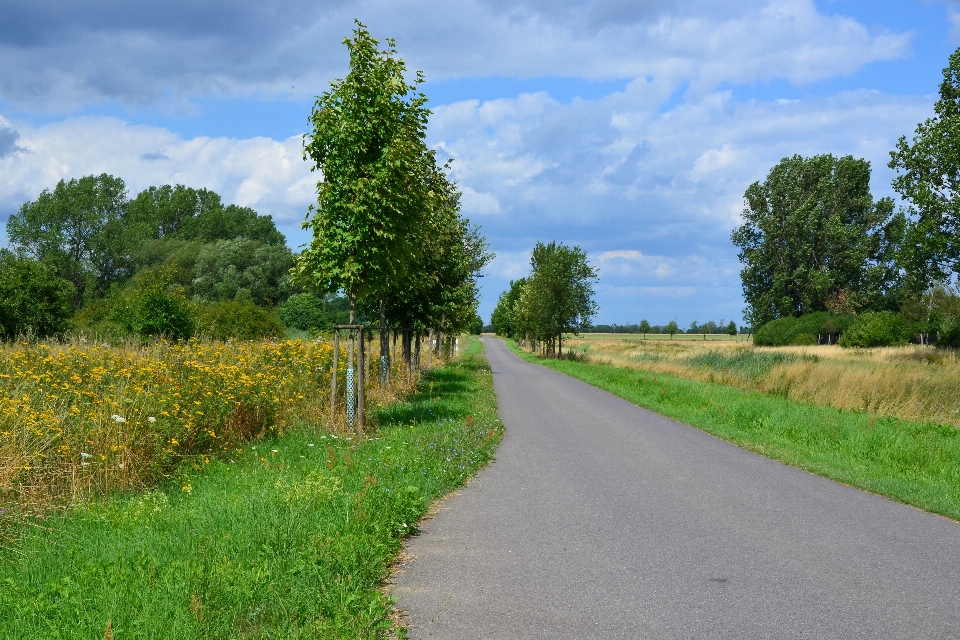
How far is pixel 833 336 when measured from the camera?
5525cm

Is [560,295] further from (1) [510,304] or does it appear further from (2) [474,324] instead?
(1) [510,304]

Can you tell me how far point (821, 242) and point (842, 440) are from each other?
166 ft

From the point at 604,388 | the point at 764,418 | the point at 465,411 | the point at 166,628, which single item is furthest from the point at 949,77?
the point at 166,628

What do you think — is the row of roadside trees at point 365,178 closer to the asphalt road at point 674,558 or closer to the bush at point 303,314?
the asphalt road at point 674,558

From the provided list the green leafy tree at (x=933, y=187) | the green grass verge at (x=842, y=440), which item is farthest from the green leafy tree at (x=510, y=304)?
the green grass verge at (x=842, y=440)

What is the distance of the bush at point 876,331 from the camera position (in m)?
50.6

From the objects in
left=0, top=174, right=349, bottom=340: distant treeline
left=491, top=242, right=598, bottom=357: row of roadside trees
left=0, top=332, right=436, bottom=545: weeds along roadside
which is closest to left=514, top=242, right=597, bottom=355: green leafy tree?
left=491, top=242, right=598, bottom=357: row of roadside trees

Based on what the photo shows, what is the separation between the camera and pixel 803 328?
54.7m

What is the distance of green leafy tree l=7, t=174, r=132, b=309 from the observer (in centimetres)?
7081

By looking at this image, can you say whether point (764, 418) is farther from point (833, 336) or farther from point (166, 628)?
point (833, 336)

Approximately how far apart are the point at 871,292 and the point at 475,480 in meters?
56.7

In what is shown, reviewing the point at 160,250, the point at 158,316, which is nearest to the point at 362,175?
the point at 158,316

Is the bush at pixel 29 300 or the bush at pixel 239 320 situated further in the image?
the bush at pixel 239 320

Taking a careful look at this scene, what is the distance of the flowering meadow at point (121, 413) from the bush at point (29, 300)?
23824 mm
